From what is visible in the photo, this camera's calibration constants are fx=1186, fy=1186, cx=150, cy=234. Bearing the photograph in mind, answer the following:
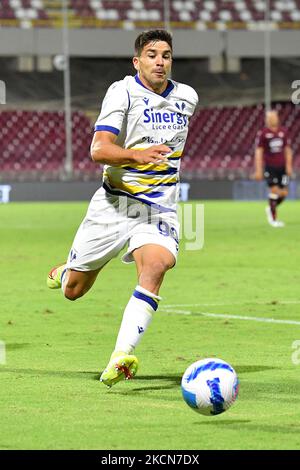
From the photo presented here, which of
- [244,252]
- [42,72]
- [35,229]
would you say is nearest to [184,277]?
[244,252]

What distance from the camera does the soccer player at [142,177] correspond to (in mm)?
7559

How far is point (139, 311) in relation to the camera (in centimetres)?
736

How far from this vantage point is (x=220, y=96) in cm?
4219

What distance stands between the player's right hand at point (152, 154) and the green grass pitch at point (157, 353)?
4.58ft

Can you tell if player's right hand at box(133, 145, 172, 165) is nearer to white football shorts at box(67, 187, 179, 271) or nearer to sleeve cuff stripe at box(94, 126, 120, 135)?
sleeve cuff stripe at box(94, 126, 120, 135)

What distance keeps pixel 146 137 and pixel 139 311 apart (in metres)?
1.19

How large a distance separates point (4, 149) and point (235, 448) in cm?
3416

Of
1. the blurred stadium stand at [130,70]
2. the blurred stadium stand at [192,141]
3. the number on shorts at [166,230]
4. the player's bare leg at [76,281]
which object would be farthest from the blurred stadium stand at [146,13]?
the number on shorts at [166,230]

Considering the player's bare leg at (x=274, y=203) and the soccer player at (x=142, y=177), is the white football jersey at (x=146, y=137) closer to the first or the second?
the soccer player at (x=142, y=177)

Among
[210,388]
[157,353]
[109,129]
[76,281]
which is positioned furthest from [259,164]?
[210,388]

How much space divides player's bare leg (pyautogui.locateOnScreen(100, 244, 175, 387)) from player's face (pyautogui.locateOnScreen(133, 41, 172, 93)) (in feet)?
3.58

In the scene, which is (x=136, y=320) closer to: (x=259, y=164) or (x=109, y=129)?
(x=109, y=129)

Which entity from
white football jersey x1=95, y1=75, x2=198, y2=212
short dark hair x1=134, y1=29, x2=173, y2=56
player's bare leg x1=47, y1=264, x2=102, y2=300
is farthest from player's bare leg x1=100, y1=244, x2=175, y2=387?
short dark hair x1=134, y1=29, x2=173, y2=56
